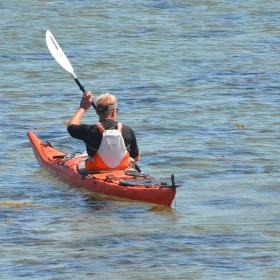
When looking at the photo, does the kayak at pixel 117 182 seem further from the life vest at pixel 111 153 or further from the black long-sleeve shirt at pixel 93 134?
the black long-sleeve shirt at pixel 93 134

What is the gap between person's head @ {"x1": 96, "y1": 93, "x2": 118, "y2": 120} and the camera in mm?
15258

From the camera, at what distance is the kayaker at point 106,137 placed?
1555cm

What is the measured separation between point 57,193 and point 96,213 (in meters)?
1.36

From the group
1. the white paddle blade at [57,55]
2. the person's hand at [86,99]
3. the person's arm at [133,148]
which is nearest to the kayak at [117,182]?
the person's arm at [133,148]

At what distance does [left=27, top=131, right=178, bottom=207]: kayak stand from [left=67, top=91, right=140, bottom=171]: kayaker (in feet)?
0.57

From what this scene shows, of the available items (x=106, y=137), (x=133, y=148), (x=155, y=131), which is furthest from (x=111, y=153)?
(x=155, y=131)

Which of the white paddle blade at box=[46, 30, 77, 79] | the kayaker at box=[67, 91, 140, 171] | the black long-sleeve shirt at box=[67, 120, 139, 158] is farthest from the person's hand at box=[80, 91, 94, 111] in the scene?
the white paddle blade at box=[46, 30, 77, 79]

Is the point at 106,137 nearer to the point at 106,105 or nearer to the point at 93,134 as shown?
the point at 93,134

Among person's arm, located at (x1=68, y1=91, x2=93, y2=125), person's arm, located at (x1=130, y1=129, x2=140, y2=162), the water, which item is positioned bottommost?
the water

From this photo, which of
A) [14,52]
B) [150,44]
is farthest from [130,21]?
[14,52]

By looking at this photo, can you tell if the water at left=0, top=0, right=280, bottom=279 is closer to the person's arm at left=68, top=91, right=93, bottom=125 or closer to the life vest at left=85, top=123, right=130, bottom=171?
the life vest at left=85, top=123, right=130, bottom=171

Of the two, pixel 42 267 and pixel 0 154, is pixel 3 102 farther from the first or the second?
pixel 42 267

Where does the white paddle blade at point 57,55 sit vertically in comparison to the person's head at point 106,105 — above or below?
below

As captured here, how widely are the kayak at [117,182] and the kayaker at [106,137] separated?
0.17m
